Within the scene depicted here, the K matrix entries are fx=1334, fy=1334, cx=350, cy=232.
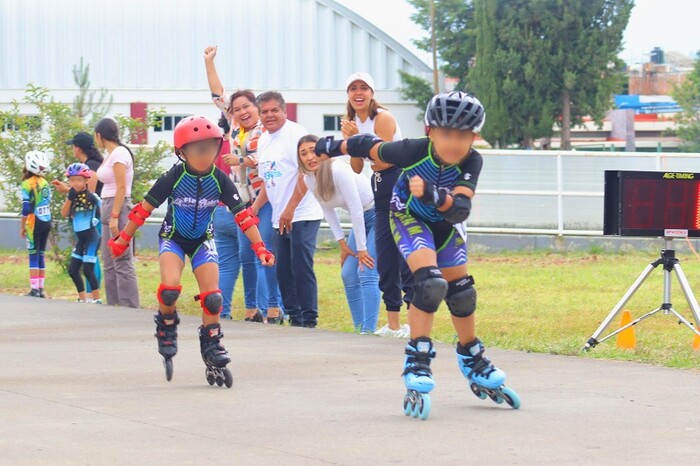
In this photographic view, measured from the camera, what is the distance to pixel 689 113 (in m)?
81.4

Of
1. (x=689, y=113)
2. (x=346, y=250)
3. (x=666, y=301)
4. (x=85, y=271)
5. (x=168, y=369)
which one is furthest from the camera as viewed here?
(x=689, y=113)

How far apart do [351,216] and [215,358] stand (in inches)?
134

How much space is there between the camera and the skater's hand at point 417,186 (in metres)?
6.67

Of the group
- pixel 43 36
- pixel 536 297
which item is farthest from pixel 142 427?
pixel 43 36

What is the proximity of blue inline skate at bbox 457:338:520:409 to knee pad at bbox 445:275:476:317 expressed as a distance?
0.61ft

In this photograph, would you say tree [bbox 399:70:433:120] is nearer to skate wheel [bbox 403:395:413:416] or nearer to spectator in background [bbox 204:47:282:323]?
spectator in background [bbox 204:47:282:323]

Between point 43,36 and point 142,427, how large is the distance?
49.2 metres

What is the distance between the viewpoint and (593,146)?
7175 centimetres

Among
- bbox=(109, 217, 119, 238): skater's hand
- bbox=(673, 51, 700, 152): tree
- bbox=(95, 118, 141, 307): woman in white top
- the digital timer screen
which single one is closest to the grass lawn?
bbox=(95, 118, 141, 307): woman in white top

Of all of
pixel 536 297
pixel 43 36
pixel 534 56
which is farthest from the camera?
pixel 534 56

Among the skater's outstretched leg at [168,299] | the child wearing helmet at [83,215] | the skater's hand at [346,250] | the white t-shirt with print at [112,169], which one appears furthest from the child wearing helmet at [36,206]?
the skater's outstretched leg at [168,299]

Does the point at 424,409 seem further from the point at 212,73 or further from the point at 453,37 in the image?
the point at 453,37

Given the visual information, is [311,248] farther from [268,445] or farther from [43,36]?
[43,36]

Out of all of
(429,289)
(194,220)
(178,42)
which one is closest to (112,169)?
(194,220)
